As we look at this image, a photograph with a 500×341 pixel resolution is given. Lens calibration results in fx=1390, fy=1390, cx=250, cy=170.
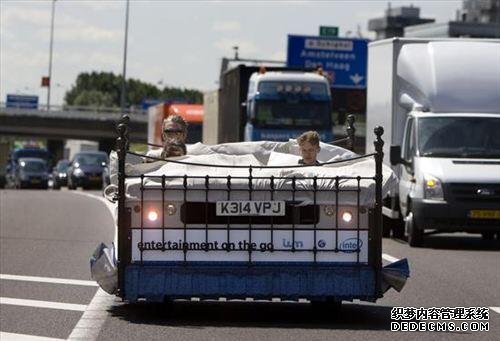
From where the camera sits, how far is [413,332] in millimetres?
11375

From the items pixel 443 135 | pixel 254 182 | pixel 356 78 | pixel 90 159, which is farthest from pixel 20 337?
pixel 90 159

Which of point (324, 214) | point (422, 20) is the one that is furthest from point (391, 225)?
point (422, 20)

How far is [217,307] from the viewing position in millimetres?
13125

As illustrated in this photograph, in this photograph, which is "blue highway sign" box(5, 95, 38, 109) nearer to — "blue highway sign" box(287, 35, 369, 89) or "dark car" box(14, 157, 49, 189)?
"dark car" box(14, 157, 49, 189)

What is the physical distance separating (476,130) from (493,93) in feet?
3.19

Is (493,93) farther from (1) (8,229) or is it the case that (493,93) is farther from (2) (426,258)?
(1) (8,229)

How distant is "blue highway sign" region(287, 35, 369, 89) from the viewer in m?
63.2

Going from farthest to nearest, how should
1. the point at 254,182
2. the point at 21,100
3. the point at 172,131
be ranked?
the point at 21,100 < the point at 172,131 < the point at 254,182

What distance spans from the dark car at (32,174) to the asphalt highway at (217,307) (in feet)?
A: 174

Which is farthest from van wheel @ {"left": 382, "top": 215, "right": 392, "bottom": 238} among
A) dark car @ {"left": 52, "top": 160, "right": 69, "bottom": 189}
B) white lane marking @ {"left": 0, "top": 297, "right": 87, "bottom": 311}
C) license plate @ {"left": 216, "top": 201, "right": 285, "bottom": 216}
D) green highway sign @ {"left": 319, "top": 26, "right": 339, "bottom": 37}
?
dark car @ {"left": 52, "top": 160, "right": 69, "bottom": 189}

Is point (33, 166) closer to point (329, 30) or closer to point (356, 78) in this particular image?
point (329, 30)

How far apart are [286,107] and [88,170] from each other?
1238 inches

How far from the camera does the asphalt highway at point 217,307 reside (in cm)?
1120

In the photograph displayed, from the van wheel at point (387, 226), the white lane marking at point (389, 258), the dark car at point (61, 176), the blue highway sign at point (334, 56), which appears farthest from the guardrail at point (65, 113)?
the white lane marking at point (389, 258)
